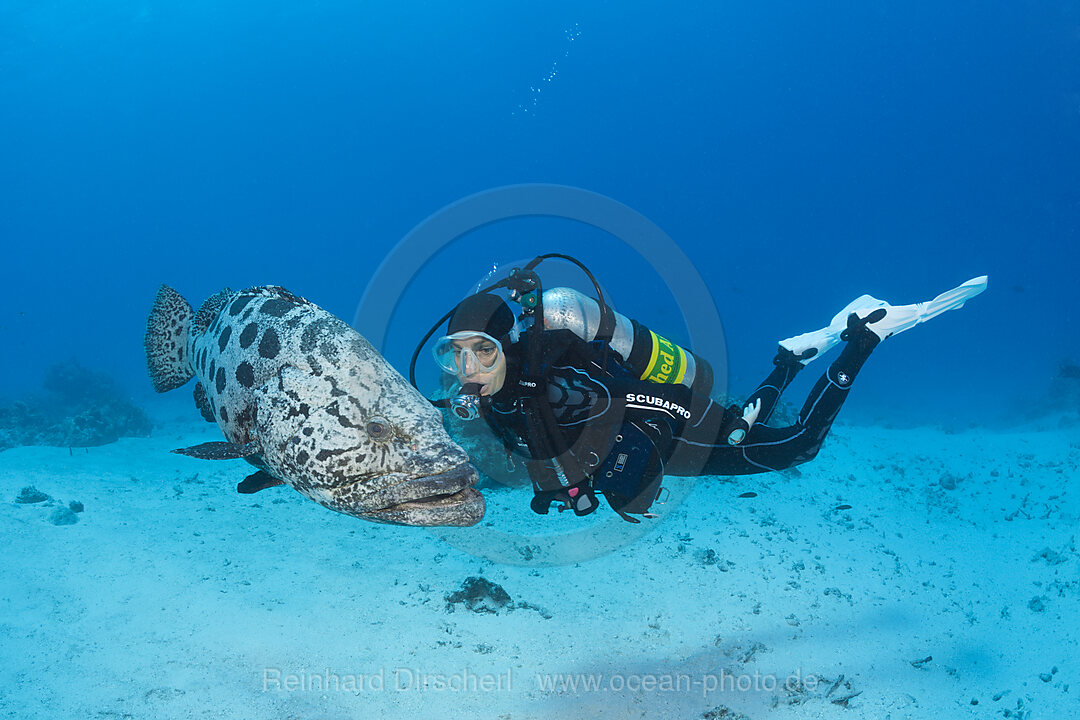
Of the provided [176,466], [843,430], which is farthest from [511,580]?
[843,430]

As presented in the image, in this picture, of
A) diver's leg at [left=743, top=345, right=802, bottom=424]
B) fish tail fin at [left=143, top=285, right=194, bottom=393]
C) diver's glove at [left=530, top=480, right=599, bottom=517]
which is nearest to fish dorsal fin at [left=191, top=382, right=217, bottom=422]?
fish tail fin at [left=143, top=285, right=194, bottom=393]

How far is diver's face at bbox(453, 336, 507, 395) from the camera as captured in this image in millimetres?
3732

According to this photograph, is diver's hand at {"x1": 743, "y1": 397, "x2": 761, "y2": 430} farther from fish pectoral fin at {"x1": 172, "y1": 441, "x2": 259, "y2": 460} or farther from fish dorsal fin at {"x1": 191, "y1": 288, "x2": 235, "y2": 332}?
fish dorsal fin at {"x1": 191, "y1": 288, "x2": 235, "y2": 332}

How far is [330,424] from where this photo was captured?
9.40ft

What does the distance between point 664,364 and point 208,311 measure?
13.2ft

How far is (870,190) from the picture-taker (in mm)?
99438

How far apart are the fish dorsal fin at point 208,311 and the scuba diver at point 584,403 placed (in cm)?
155

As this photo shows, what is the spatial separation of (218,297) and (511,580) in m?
4.52

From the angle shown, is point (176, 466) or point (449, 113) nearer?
point (176, 466)

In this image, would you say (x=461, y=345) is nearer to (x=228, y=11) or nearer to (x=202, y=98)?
(x=228, y=11)

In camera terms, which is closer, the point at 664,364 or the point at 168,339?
the point at 168,339

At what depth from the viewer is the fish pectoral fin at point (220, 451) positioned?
2.87 metres

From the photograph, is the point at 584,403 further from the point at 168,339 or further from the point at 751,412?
the point at 168,339

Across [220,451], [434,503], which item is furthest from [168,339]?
Answer: [434,503]
